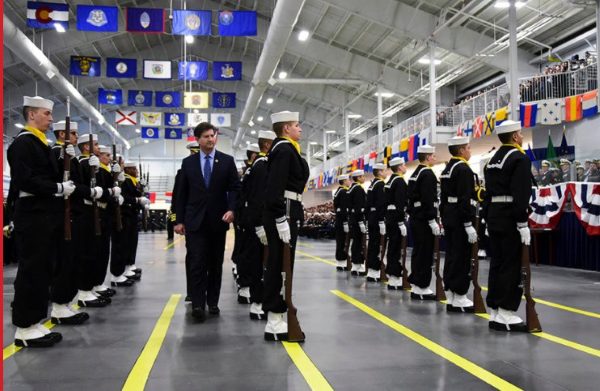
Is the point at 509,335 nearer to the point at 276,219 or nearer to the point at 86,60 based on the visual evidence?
the point at 276,219

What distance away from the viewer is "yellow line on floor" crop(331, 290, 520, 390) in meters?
3.82

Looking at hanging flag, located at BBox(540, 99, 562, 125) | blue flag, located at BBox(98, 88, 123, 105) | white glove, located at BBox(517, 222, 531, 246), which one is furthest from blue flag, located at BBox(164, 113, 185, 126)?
white glove, located at BBox(517, 222, 531, 246)

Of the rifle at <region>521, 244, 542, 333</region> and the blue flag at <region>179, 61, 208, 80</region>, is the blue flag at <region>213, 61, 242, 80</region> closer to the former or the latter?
the blue flag at <region>179, 61, 208, 80</region>

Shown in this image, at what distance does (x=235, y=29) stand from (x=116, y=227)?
10019 millimetres

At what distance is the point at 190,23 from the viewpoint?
17.3 meters

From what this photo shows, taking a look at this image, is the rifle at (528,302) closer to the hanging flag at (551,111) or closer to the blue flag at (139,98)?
the hanging flag at (551,111)

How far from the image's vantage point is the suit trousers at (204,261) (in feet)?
20.6

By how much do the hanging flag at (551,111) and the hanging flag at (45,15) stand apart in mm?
14829

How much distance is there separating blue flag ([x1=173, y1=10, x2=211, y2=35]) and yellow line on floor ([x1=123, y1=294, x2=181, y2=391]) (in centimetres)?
1217

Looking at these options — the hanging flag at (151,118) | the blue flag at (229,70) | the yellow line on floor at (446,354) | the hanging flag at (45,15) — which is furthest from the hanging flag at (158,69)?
the yellow line on floor at (446,354)

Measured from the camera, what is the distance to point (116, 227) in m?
8.38

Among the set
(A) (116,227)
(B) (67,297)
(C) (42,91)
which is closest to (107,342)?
(B) (67,297)

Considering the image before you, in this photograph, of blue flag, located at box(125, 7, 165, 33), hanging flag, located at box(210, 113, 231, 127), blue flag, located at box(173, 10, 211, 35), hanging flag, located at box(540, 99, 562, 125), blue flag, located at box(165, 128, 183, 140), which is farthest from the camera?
blue flag, located at box(165, 128, 183, 140)

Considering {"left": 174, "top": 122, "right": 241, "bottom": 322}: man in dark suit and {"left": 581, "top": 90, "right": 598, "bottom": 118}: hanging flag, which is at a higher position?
{"left": 581, "top": 90, "right": 598, "bottom": 118}: hanging flag
